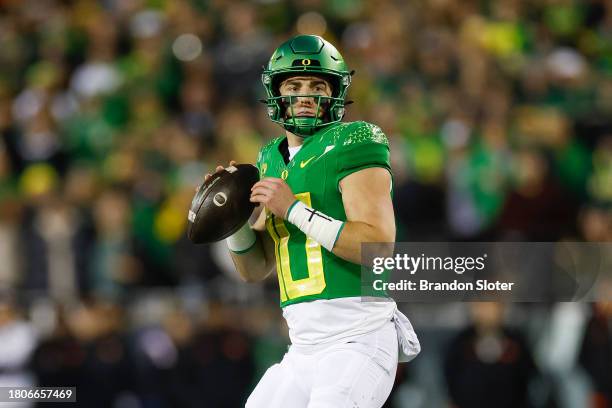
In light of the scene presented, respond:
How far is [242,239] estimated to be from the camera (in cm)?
494

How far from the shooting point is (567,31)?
34.8 ft

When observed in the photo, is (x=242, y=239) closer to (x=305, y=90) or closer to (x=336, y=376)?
(x=305, y=90)

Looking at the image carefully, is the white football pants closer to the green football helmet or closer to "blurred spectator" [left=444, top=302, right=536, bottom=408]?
the green football helmet

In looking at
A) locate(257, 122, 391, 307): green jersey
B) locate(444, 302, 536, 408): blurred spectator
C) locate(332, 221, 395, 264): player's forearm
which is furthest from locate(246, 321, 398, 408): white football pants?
locate(444, 302, 536, 408): blurred spectator

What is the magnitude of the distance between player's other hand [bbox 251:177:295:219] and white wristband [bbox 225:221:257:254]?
36cm

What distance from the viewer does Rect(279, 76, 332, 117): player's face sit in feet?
15.4

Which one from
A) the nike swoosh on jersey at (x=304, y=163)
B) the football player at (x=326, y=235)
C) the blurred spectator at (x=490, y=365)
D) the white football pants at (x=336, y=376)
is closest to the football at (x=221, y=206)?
the football player at (x=326, y=235)

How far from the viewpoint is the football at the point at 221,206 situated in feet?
15.4

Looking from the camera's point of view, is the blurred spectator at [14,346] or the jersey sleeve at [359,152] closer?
the jersey sleeve at [359,152]

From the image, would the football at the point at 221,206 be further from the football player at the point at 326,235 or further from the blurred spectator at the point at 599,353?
the blurred spectator at the point at 599,353

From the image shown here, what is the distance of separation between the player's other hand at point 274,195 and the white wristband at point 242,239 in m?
0.36

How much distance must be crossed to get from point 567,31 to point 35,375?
5.71m

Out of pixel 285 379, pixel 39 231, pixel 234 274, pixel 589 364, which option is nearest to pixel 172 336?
pixel 234 274

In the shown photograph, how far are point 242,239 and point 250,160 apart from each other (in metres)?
4.68
